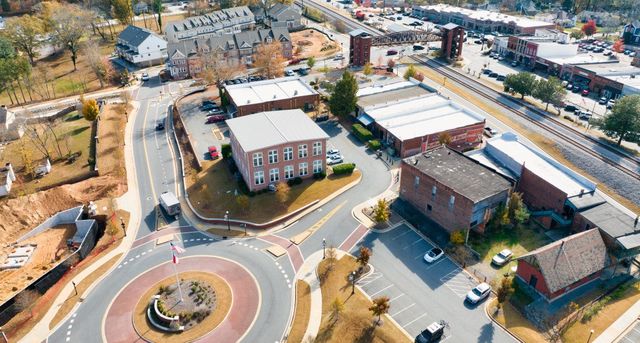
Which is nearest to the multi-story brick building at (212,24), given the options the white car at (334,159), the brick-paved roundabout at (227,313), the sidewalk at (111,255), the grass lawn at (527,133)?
the sidewalk at (111,255)

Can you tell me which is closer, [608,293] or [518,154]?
[608,293]

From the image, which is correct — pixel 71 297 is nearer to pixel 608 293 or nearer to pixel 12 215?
pixel 12 215

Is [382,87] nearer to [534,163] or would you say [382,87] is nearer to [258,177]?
[534,163]

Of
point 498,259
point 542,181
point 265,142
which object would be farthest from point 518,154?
point 265,142

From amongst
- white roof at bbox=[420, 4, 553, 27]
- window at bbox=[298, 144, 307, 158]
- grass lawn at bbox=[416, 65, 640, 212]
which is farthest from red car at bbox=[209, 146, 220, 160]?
white roof at bbox=[420, 4, 553, 27]

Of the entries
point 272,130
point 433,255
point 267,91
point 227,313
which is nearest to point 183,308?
point 227,313

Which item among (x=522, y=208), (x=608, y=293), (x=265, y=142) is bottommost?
(x=608, y=293)
